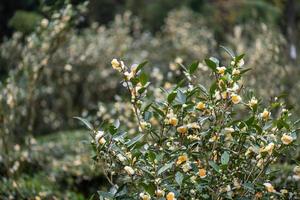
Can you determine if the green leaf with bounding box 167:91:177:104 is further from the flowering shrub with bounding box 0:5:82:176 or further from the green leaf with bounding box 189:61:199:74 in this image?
the flowering shrub with bounding box 0:5:82:176

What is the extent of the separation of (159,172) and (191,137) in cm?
27

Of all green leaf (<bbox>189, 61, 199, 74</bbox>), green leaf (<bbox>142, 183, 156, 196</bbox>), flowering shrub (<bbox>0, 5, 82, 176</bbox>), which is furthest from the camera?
flowering shrub (<bbox>0, 5, 82, 176</bbox>)

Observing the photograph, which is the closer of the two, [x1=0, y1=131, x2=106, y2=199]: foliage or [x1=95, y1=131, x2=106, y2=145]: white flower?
[x1=95, y1=131, x2=106, y2=145]: white flower

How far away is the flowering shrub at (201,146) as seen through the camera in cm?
213

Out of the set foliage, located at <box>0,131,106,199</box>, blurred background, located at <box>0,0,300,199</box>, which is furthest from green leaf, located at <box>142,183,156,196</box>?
foliage, located at <box>0,131,106,199</box>

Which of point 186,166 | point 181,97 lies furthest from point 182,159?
point 181,97

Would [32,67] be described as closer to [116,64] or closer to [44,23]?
[44,23]

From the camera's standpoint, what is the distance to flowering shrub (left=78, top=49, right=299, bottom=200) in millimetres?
2133

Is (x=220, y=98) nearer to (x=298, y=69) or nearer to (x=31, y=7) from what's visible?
(x=298, y=69)

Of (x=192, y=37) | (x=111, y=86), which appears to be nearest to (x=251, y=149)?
(x=111, y=86)

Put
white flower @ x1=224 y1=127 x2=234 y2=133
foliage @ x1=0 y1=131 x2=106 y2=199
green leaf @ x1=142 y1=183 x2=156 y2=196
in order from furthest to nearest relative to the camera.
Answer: foliage @ x1=0 y1=131 x2=106 y2=199 → white flower @ x1=224 y1=127 x2=234 y2=133 → green leaf @ x1=142 y1=183 x2=156 y2=196

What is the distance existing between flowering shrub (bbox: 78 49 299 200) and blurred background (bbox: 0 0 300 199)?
0.22 m

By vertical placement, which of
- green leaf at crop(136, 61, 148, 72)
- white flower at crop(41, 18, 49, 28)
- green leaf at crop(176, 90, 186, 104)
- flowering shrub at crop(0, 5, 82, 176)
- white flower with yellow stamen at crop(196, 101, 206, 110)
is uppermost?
green leaf at crop(136, 61, 148, 72)

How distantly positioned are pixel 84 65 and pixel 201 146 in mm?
6629
